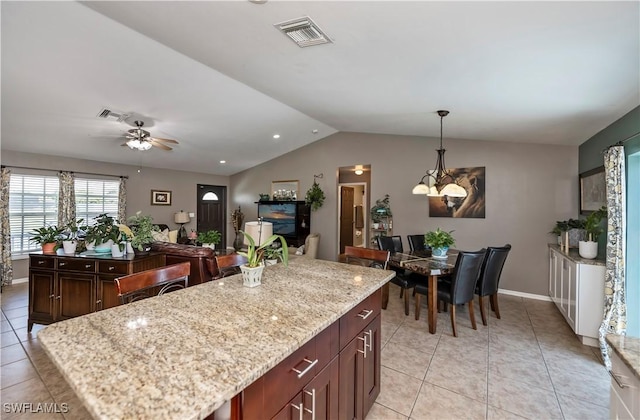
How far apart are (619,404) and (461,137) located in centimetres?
447

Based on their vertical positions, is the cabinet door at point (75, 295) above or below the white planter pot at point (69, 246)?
below

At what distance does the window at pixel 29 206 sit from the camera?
17.5 feet

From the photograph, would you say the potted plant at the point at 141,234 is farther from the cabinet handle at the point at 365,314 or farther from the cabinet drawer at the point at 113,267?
the cabinet handle at the point at 365,314

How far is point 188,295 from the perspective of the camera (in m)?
1.62

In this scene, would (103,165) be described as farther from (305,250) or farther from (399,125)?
(399,125)

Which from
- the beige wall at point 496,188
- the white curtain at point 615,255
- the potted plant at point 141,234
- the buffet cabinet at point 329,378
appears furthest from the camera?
the beige wall at point 496,188

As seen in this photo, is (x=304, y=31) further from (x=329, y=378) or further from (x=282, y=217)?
(x=282, y=217)

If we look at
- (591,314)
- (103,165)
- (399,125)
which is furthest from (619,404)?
(103,165)

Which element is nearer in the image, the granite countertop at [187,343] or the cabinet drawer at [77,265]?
the granite countertop at [187,343]

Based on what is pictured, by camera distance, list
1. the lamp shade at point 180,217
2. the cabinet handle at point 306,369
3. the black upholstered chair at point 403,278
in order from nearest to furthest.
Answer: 1. the cabinet handle at point 306,369
2. the black upholstered chair at point 403,278
3. the lamp shade at point 180,217

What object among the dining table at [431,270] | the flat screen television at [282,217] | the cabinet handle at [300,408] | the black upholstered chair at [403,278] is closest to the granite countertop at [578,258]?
the dining table at [431,270]

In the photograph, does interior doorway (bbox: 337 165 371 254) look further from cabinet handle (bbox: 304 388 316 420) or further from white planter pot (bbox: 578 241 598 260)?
cabinet handle (bbox: 304 388 316 420)

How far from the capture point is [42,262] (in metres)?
3.37

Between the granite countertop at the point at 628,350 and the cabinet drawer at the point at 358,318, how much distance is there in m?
1.14
